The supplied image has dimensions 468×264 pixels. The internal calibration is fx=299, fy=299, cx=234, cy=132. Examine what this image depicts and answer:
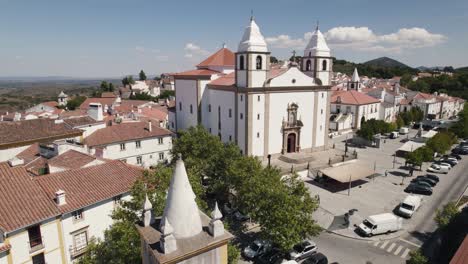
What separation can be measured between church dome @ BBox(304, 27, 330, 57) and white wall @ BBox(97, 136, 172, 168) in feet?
78.9

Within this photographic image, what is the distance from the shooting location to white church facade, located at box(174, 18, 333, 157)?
37.4 metres

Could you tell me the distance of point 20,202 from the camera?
56.7 ft

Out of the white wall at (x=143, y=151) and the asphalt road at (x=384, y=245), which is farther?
the white wall at (x=143, y=151)

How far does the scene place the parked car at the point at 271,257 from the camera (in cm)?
2005

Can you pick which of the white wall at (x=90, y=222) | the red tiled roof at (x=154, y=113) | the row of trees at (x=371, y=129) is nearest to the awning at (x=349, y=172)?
the row of trees at (x=371, y=129)

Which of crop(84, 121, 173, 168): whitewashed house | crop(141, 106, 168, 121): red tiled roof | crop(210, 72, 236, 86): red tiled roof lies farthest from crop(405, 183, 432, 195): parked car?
crop(141, 106, 168, 121): red tiled roof

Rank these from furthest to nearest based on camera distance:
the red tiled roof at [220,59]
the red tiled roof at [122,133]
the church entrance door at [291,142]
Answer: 1. the red tiled roof at [220,59]
2. the church entrance door at [291,142]
3. the red tiled roof at [122,133]

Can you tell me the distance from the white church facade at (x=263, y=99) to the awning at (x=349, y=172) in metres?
9.00

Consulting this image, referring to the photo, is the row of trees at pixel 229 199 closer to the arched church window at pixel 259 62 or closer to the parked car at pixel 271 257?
the parked car at pixel 271 257

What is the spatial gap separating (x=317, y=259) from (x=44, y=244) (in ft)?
54.8

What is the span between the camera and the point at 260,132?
38812mm

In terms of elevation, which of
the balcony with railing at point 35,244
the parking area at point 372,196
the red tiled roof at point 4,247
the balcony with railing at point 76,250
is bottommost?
the parking area at point 372,196

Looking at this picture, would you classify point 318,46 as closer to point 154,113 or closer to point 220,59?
point 220,59

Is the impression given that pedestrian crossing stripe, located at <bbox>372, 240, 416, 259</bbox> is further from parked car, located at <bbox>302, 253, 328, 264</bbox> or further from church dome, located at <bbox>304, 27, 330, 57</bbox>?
church dome, located at <bbox>304, 27, 330, 57</bbox>
